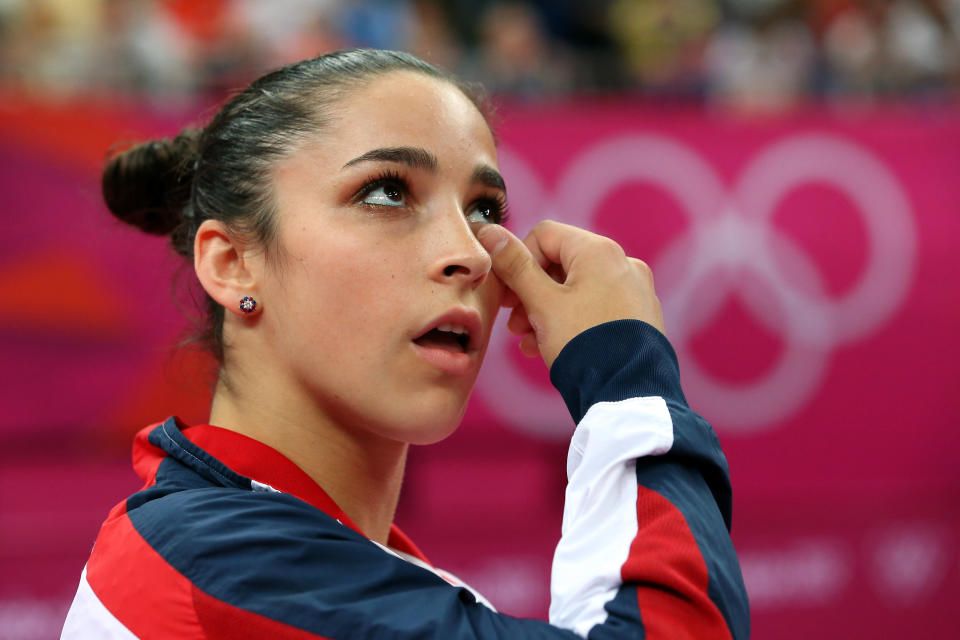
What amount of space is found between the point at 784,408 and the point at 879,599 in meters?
0.87

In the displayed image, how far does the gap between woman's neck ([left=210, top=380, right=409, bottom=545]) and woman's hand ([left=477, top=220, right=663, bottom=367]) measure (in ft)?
0.84

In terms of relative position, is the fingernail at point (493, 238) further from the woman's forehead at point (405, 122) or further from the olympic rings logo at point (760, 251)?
the olympic rings logo at point (760, 251)

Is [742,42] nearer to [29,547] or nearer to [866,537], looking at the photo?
[866,537]

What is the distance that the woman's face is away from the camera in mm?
1260

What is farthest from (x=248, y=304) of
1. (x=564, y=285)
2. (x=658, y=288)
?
(x=658, y=288)

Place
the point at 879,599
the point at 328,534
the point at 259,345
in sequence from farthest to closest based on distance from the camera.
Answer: the point at 879,599
the point at 259,345
the point at 328,534

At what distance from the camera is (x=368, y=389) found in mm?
1271

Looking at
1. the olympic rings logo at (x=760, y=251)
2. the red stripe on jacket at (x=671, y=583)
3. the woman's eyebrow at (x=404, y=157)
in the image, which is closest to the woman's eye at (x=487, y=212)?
the woman's eyebrow at (x=404, y=157)

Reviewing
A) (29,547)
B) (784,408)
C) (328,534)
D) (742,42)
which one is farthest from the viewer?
(742,42)

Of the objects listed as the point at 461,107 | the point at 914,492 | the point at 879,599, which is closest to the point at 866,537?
the point at 879,599

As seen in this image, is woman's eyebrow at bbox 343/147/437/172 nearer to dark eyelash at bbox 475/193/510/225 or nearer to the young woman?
the young woman

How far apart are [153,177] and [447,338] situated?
60cm

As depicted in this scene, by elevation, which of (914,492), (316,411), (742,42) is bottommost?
(316,411)

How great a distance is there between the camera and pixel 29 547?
338 cm
